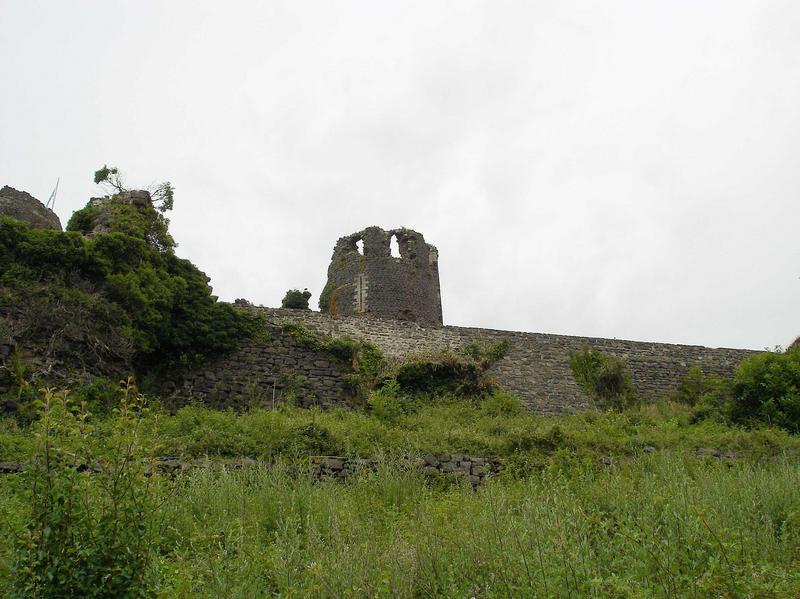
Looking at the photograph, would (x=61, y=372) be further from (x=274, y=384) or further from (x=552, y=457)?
(x=552, y=457)

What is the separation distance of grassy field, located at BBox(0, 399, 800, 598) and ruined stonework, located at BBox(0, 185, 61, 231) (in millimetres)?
7939

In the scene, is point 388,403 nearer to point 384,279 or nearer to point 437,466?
point 437,466

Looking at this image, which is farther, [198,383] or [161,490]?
[198,383]

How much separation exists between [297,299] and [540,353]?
430 inches

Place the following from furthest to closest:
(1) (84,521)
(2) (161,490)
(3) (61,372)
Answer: (3) (61,372) < (2) (161,490) < (1) (84,521)

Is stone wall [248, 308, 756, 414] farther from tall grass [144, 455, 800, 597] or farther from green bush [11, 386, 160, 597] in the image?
green bush [11, 386, 160, 597]

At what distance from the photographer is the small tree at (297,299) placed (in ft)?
84.0

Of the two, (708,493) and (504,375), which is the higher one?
(504,375)

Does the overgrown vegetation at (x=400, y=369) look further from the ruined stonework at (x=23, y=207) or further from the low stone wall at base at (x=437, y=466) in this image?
the ruined stonework at (x=23, y=207)

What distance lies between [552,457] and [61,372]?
8000 millimetres

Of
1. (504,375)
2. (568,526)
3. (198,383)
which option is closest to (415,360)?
(504,375)

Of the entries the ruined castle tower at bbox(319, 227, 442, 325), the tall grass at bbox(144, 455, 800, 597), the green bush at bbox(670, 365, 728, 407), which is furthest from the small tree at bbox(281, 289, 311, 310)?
the tall grass at bbox(144, 455, 800, 597)

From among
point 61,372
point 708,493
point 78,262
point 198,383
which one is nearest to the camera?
point 708,493

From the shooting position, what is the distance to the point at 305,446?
10.2 metres
